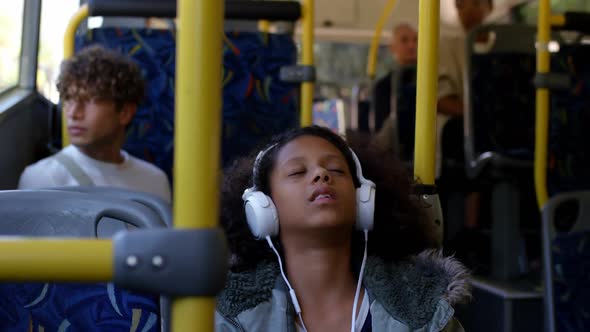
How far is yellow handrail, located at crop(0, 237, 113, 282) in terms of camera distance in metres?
0.60

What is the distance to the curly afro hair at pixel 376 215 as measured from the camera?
58.9 inches

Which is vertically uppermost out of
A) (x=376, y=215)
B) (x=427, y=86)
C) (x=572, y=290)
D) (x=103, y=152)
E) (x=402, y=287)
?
(x=427, y=86)

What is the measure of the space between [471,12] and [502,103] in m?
0.66

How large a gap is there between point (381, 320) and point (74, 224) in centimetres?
58

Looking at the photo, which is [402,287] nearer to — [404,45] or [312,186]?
[312,186]

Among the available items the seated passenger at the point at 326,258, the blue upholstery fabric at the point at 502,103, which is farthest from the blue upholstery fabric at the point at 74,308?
the blue upholstery fabric at the point at 502,103

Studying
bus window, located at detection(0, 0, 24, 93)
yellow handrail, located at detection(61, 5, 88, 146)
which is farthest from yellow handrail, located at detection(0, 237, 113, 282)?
yellow handrail, located at detection(61, 5, 88, 146)

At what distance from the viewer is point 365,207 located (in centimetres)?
140

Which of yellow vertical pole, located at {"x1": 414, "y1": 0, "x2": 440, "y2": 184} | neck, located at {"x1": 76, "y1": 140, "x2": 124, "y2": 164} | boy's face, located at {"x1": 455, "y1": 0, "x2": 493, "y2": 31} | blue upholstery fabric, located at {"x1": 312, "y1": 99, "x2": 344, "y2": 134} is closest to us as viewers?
yellow vertical pole, located at {"x1": 414, "y1": 0, "x2": 440, "y2": 184}

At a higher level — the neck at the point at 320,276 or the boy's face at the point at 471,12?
the boy's face at the point at 471,12

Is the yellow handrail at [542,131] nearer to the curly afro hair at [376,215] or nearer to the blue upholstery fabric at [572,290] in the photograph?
the blue upholstery fabric at [572,290]

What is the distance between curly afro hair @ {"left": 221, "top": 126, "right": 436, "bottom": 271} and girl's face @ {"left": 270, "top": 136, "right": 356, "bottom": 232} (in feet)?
0.10

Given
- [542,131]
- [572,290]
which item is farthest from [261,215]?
[542,131]

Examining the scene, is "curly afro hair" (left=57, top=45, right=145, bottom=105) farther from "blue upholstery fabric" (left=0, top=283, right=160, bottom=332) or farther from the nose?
"blue upholstery fabric" (left=0, top=283, right=160, bottom=332)
